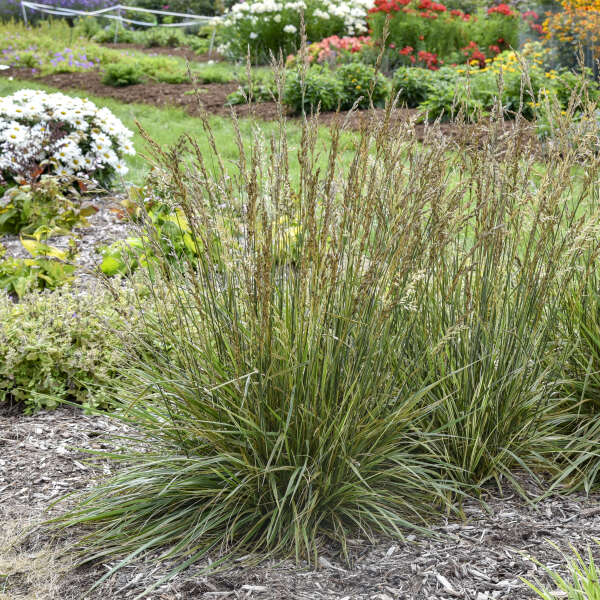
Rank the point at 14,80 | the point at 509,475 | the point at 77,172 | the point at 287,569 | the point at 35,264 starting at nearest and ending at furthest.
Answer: the point at 287,569 → the point at 509,475 → the point at 35,264 → the point at 77,172 → the point at 14,80

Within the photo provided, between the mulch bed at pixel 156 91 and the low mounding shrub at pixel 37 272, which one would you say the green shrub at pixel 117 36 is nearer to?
the mulch bed at pixel 156 91

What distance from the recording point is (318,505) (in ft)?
7.80

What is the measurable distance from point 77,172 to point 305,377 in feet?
15.8

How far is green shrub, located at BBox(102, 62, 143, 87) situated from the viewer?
12320 millimetres

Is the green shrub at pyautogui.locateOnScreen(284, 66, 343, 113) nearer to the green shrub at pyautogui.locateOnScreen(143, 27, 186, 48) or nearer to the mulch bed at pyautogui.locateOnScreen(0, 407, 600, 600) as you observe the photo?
the mulch bed at pyautogui.locateOnScreen(0, 407, 600, 600)

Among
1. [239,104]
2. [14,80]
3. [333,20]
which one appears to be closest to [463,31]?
[333,20]

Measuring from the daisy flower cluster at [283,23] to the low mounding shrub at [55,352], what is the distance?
9574 mm

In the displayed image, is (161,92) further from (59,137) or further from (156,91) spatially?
(59,137)

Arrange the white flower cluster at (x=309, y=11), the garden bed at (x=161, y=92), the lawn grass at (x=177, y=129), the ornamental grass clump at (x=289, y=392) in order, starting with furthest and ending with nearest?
1. the white flower cluster at (x=309, y=11)
2. the garden bed at (x=161, y=92)
3. the lawn grass at (x=177, y=129)
4. the ornamental grass clump at (x=289, y=392)

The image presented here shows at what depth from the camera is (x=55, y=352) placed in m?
3.65

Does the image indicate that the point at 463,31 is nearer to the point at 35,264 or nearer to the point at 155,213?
the point at 155,213

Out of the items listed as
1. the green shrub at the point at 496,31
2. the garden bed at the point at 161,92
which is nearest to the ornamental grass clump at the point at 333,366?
the garden bed at the point at 161,92

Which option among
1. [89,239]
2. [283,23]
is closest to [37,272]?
[89,239]

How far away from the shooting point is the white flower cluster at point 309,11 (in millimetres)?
13242
